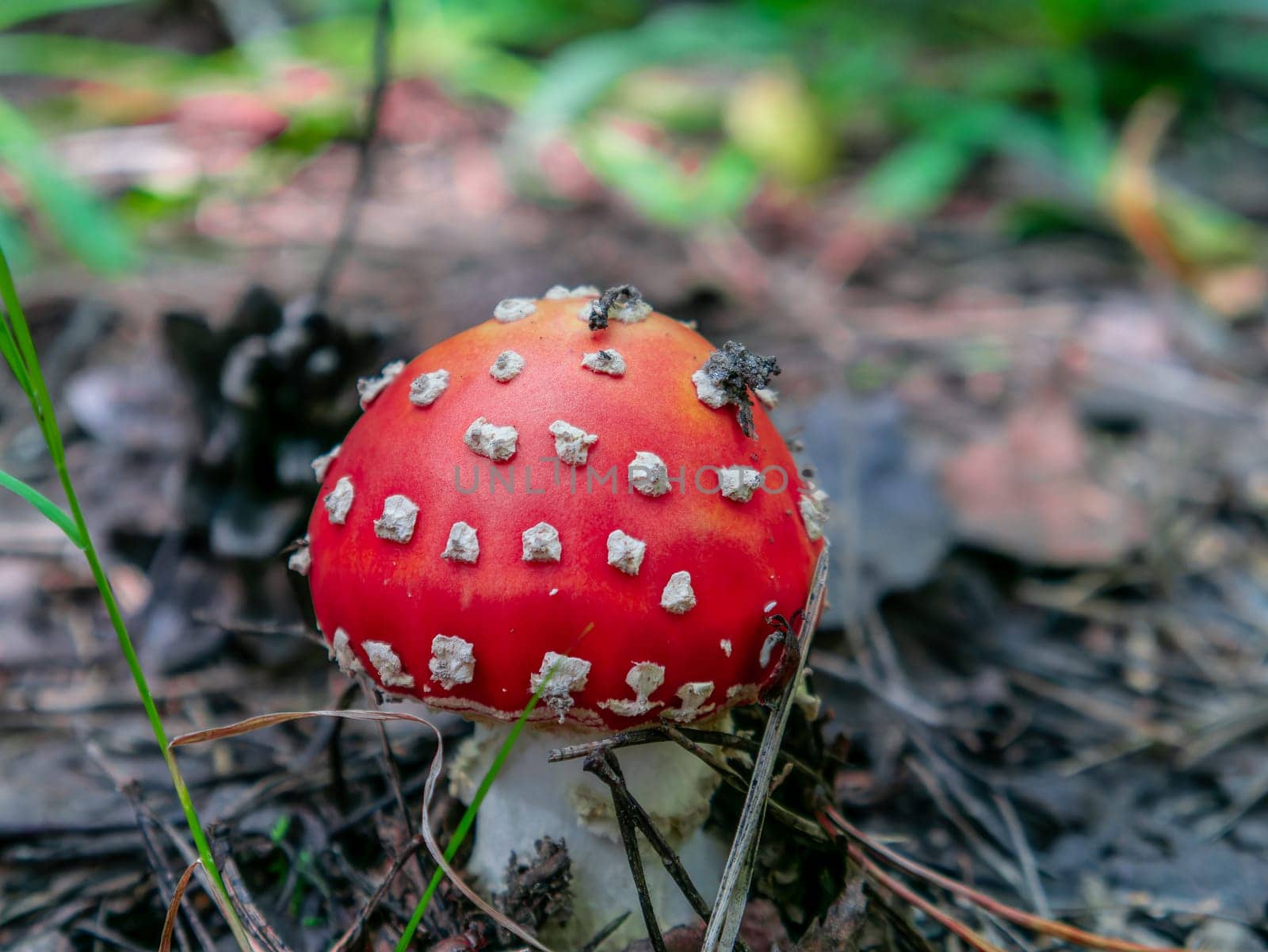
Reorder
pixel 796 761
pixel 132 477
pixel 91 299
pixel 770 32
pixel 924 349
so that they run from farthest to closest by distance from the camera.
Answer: pixel 770 32 → pixel 924 349 → pixel 91 299 → pixel 132 477 → pixel 796 761

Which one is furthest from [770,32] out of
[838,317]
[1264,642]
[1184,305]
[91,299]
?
[1264,642]

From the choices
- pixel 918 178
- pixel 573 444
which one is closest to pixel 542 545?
pixel 573 444

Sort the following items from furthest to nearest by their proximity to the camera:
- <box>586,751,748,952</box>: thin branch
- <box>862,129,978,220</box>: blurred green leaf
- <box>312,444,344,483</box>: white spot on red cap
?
<box>862,129,978,220</box>: blurred green leaf
<box>312,444,344,483</box>: white spot on red cap
<box>586,751,748,952</box>: thin branch

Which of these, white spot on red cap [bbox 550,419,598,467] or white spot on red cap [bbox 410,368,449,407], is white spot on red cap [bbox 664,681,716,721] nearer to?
white spot on red cap [bbox 550,419,598,467]

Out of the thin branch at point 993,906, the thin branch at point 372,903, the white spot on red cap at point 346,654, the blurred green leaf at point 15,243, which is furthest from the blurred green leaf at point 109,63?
the thin branch at point 993,906

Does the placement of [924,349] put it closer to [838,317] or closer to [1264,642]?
[838,317]

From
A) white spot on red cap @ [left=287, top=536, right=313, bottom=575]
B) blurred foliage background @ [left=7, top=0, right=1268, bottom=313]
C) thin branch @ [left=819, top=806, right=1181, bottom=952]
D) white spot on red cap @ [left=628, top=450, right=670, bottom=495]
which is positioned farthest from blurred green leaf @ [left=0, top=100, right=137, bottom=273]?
thin branch @ [left=819, top=806, right=1181, bottom=952]
